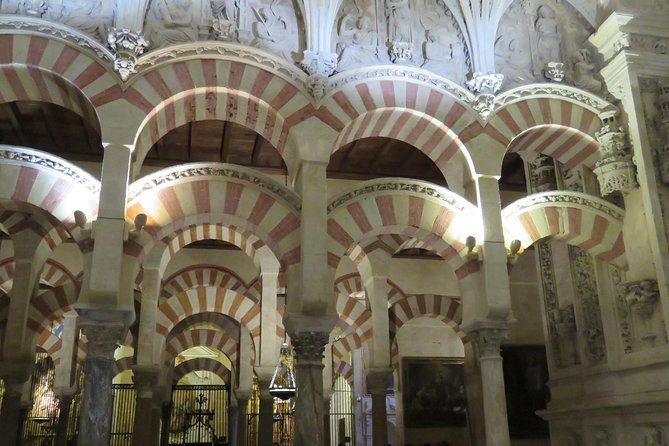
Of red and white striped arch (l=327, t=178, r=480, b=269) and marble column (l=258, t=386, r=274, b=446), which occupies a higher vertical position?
red and white striped arch (l=327, t=178, r=480, b=269)

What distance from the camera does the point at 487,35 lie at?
25.1ft

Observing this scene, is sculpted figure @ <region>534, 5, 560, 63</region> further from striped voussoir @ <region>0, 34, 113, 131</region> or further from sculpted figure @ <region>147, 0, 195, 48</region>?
striped voussoir @ <region>0, 34, 113, 131</region>

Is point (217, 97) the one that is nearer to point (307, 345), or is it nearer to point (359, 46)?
point (359, 46)

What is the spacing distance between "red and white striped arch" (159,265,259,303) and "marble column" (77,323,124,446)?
4.88 metres

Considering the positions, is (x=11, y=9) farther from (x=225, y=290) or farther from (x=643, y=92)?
(x=643, y=92)

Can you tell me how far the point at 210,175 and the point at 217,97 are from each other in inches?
36.5

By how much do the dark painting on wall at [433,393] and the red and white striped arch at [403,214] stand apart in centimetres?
541

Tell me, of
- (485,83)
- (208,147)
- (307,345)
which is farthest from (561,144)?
(208,147)

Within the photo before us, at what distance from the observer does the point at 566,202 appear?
7152 mm

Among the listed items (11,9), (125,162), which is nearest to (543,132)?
(125,162)

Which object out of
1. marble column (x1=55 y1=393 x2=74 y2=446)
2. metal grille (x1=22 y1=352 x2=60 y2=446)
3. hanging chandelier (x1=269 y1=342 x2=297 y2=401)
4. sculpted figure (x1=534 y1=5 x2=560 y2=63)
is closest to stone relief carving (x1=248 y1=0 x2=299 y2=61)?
sculpted figure (x1=534 y1=5 x2=560 y2=63)

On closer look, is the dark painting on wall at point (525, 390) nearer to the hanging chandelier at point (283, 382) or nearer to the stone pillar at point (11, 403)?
the hanging chandelier at point (283, 382)

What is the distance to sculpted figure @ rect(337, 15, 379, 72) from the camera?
7.24 metres

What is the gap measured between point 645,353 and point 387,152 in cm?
451
